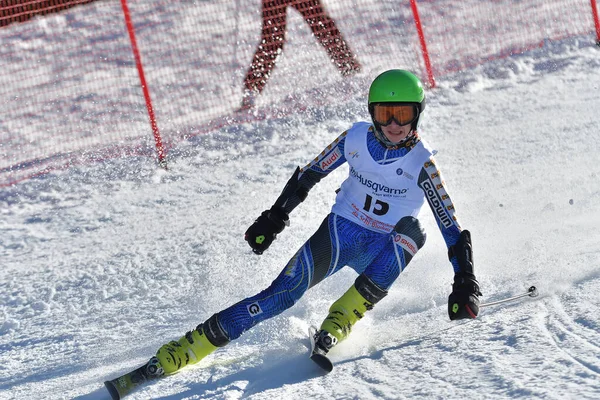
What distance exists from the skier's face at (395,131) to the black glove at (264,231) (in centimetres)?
78

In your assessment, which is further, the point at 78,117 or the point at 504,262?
the point at 78,117

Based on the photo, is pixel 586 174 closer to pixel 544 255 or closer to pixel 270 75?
pixel 544 255

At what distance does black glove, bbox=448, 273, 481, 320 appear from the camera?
13.7 feet

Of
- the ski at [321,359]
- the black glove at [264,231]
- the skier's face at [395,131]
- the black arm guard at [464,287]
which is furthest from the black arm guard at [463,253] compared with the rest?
the black glove at [264,231]

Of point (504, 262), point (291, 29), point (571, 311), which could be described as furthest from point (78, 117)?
point (571, 311)

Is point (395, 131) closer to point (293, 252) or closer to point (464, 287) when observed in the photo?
point (464, 287)

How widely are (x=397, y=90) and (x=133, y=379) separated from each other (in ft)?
6.60

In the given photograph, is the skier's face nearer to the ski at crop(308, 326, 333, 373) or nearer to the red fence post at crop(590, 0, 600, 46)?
the ski at crop(308, 326, 333, 373)

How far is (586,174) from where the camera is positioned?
24.3ft

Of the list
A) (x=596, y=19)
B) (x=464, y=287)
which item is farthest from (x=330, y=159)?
(x=596, y=19)

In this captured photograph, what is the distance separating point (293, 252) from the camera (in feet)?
21.1

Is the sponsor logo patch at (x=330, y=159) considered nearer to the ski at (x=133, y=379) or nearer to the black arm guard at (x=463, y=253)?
the black arm guard at (x=463, y=253)

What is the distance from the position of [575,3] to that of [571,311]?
6484mm

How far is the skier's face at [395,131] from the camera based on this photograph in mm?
4574
